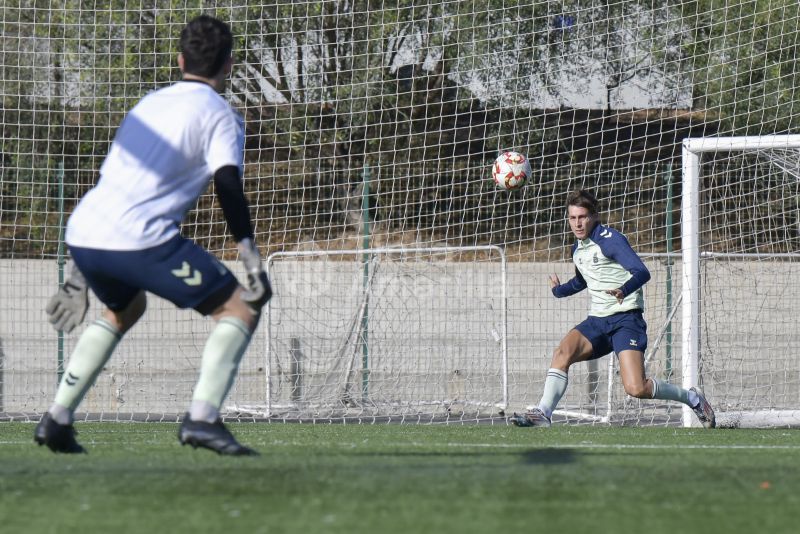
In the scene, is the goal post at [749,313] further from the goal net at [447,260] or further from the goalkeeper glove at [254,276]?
the goalkeeper glove at [254,276]

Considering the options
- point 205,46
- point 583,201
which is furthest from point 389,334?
point 205,46

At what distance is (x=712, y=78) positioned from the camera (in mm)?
12523

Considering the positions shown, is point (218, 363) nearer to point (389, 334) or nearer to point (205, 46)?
point (205, 46)

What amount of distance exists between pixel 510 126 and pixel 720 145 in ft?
16.1

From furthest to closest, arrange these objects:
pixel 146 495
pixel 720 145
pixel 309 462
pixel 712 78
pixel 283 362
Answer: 1. pixel 283 362
2. pixel 712 78
3. pixel 720 145
4. pixel 309 462
5. pixel 146 495

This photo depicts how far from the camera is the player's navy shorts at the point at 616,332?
28.7 feet

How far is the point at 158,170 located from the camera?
4.80 meters

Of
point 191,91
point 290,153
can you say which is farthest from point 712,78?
point 191,91

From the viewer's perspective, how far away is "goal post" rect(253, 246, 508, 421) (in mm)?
13109

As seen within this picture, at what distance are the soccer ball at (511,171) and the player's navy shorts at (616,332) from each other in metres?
1.52

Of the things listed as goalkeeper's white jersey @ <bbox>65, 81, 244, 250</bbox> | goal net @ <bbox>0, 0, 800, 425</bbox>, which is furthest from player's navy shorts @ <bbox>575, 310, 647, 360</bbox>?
goalkeeper's white jersey @ <bbox>65, 81, 244, 250</bbox>

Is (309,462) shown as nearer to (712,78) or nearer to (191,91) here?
(191,91)

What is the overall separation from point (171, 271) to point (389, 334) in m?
8.91

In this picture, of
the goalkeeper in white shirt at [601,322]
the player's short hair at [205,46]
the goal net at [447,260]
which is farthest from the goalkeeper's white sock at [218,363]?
the goal net at [447,260]
